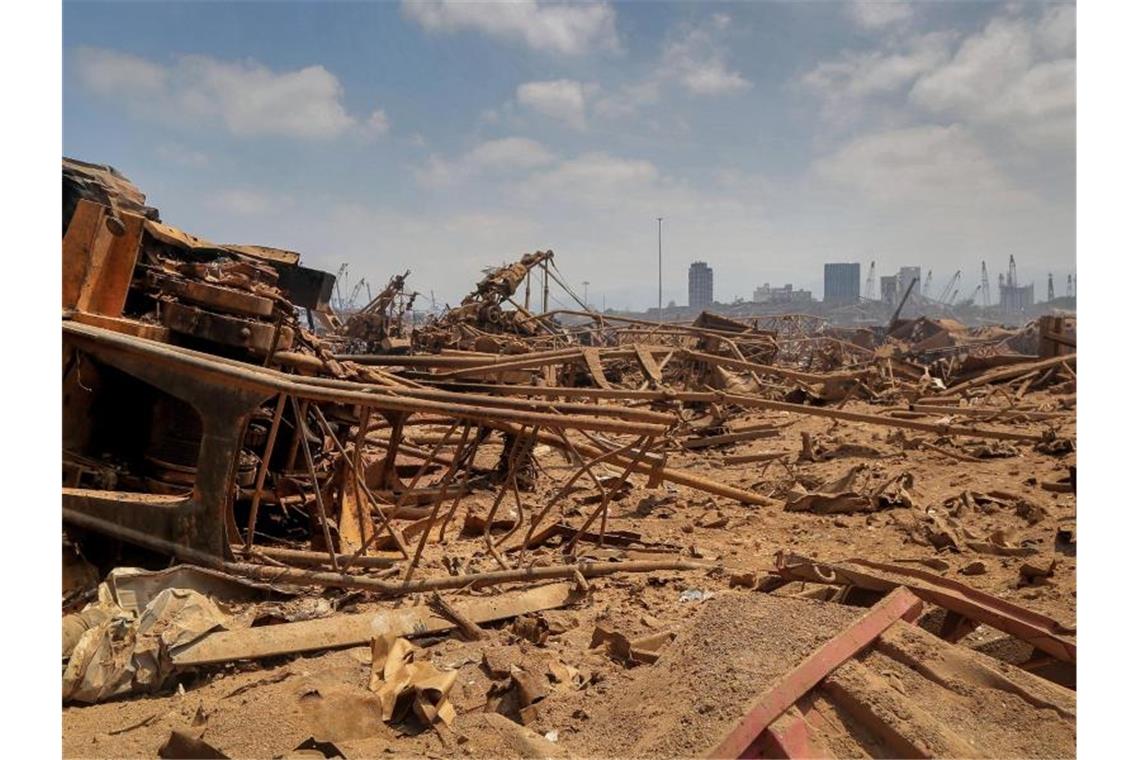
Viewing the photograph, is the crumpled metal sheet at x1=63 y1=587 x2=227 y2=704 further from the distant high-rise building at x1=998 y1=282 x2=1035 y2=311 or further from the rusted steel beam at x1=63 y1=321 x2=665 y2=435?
the distant high-rise building at x1=998 y1=282 x2=1035 y2=311

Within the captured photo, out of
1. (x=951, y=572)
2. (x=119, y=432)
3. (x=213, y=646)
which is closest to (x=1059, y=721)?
(x=951, y=572)

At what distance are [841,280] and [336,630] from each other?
158 metres

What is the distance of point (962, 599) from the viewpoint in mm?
3828

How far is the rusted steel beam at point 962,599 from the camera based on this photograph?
3.58 metres

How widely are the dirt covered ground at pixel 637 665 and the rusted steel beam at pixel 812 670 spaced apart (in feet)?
0.35

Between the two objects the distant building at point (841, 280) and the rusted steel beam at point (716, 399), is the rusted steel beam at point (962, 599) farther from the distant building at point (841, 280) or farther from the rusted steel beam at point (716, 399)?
the distant building at point (841, 280)

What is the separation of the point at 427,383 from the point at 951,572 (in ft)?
16.6

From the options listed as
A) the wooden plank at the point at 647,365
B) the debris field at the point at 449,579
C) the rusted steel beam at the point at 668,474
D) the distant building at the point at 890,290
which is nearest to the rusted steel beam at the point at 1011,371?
the debris field at the point at 449,579

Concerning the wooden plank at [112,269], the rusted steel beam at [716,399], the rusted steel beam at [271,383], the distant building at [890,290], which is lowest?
the rusted steel beam at [716,399]

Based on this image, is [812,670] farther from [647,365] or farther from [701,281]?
[701,281]

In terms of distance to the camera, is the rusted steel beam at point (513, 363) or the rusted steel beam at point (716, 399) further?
the rusted steel beam at point (513, 363)

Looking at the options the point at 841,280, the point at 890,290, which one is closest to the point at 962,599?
the point at 890,290

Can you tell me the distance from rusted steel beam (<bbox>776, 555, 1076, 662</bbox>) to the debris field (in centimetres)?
2

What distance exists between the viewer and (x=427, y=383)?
25.4ft
